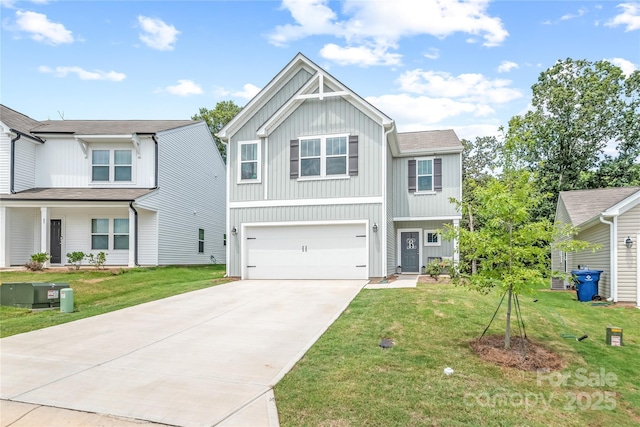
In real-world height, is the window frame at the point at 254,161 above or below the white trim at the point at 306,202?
above

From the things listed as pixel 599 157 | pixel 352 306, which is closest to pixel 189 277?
pixel 352 306

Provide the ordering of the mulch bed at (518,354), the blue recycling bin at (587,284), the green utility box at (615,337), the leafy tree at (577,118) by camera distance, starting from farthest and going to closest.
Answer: the leafy tree at (577,118)
the blue recycling bin at (587,284)
the green utility box at (615,337)
the mulch bed at (518,354)

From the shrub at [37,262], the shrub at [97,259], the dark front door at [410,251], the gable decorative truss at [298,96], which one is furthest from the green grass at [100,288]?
the dark front door at [410,251]

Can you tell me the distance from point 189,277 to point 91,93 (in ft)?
46.9

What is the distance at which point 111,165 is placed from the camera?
19422 millimetres

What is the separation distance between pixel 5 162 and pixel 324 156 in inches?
561

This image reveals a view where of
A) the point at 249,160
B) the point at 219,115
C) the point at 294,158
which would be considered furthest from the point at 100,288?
the point at 219,115

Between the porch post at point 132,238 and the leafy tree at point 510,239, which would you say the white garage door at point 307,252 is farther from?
the leafy tree at point 510,239

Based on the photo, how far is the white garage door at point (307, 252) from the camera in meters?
15.0

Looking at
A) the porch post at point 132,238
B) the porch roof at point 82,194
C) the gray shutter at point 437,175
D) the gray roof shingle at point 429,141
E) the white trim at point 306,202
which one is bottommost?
the porch post at point 132,238

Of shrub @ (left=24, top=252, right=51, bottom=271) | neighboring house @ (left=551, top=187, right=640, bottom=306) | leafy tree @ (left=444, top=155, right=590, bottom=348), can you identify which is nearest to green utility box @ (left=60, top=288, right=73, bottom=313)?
shrub @ (left=24, top=252, right=51, bottom=271)

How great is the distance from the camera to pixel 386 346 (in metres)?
6.82

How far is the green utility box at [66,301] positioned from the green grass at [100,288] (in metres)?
0.16

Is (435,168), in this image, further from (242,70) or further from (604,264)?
(242,70)
